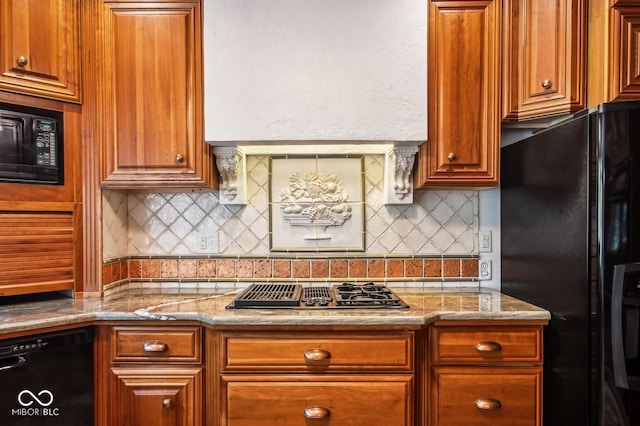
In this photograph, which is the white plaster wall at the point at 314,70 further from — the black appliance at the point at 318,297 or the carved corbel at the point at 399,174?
the black appliance at the point at 318,297

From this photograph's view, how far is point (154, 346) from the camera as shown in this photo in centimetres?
151

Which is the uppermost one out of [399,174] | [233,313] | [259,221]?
[399,174]

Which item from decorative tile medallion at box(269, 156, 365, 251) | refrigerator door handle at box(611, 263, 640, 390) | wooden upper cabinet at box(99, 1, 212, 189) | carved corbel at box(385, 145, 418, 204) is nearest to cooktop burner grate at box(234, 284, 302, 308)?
decorative tile medallion at box(269, 156, 365, 251)

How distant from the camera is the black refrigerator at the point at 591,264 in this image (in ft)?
4.10

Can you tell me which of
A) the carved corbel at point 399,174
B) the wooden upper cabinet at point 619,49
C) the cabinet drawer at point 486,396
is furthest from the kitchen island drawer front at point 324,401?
the wooden upper cabinet at point 619,49

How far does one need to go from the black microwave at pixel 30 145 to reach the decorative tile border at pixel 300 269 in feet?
2.03

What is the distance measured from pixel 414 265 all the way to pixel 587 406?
94 centimetres

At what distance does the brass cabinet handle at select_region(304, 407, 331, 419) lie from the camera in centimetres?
143

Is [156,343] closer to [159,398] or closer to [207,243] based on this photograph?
[159,398]

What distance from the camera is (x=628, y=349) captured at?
4.14 feet

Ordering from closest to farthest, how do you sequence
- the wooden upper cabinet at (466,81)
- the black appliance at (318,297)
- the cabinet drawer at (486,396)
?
the cabinet drawer at (486,396) → the black appliance at (318,297) → the wooden upper cabinet at (466,81)

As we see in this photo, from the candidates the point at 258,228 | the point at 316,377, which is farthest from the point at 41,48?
the point at 316,377

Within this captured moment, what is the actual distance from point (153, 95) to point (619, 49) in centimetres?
204

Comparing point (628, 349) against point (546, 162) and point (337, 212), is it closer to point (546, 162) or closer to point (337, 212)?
point (546, 162)
